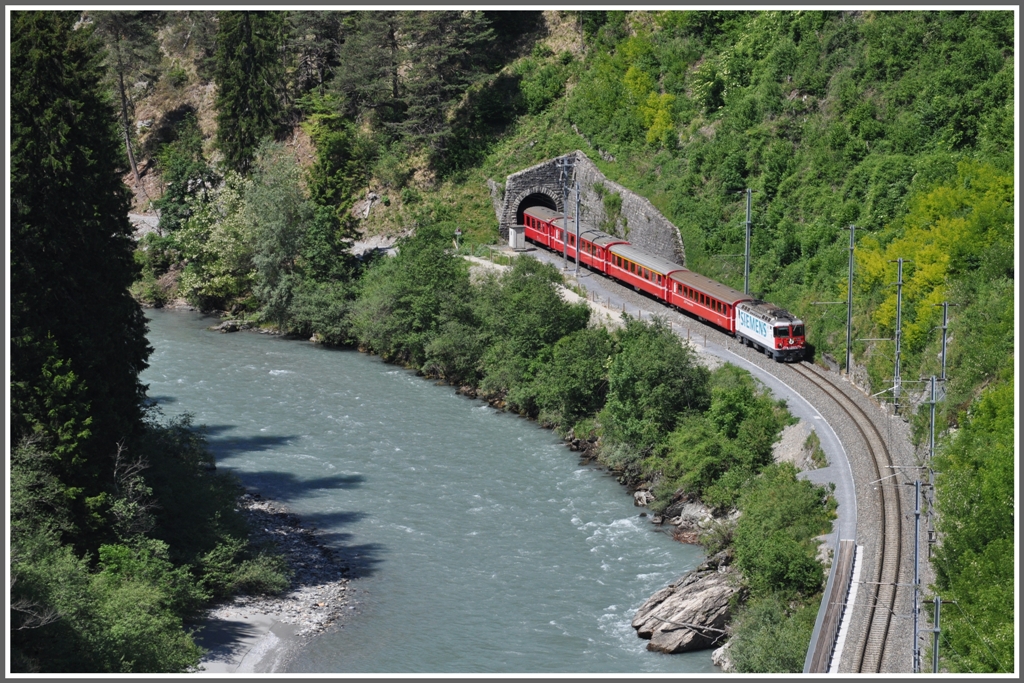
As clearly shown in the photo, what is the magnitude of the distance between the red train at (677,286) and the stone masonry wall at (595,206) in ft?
4.21

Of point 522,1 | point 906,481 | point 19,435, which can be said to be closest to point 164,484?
point 19,435

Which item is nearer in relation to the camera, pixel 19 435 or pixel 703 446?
pixel 19 435

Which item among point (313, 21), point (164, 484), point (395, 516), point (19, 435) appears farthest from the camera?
point (313, 21)

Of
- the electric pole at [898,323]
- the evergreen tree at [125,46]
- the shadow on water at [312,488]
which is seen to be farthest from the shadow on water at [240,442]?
the evergreen tree at [125,46]

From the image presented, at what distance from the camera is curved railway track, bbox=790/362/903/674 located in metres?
37.8

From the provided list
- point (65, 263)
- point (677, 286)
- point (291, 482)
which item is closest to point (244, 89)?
point (677, 286)

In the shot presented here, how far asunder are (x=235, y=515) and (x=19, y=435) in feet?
31.1

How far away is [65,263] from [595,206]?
41.2 meters

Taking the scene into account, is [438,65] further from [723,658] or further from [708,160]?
[723,658]

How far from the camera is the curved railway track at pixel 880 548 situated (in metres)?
37.8

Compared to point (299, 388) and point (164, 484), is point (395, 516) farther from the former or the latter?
point (299, 388)

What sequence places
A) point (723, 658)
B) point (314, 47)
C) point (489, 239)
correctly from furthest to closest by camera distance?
point (314, 47) < point (489, 239) < point (723, 658)

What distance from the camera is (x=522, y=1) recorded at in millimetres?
85062

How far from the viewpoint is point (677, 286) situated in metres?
67.1
